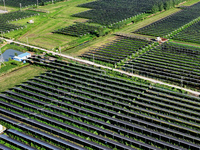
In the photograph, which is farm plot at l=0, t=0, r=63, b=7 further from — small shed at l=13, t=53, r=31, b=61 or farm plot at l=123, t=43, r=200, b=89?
farm plot at l=123, t=43, r=200, b=89

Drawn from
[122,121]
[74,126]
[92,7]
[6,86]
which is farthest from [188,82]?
[92,7]

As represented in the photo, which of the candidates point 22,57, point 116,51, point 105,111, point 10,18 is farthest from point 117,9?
point 105,111

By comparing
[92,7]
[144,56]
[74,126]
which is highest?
[92,7]

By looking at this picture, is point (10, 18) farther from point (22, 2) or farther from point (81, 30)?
point (81, 30)

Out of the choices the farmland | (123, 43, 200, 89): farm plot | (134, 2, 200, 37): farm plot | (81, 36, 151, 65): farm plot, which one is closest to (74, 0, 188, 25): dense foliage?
the farmland

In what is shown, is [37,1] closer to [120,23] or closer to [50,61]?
[120,23]

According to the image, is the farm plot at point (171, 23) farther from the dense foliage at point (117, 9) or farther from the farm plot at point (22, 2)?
the farm plot at point (22, 2)

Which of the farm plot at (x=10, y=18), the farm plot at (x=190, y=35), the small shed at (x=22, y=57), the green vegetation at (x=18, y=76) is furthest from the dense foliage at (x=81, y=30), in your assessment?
the green vegetation at (x=18, y=76)
